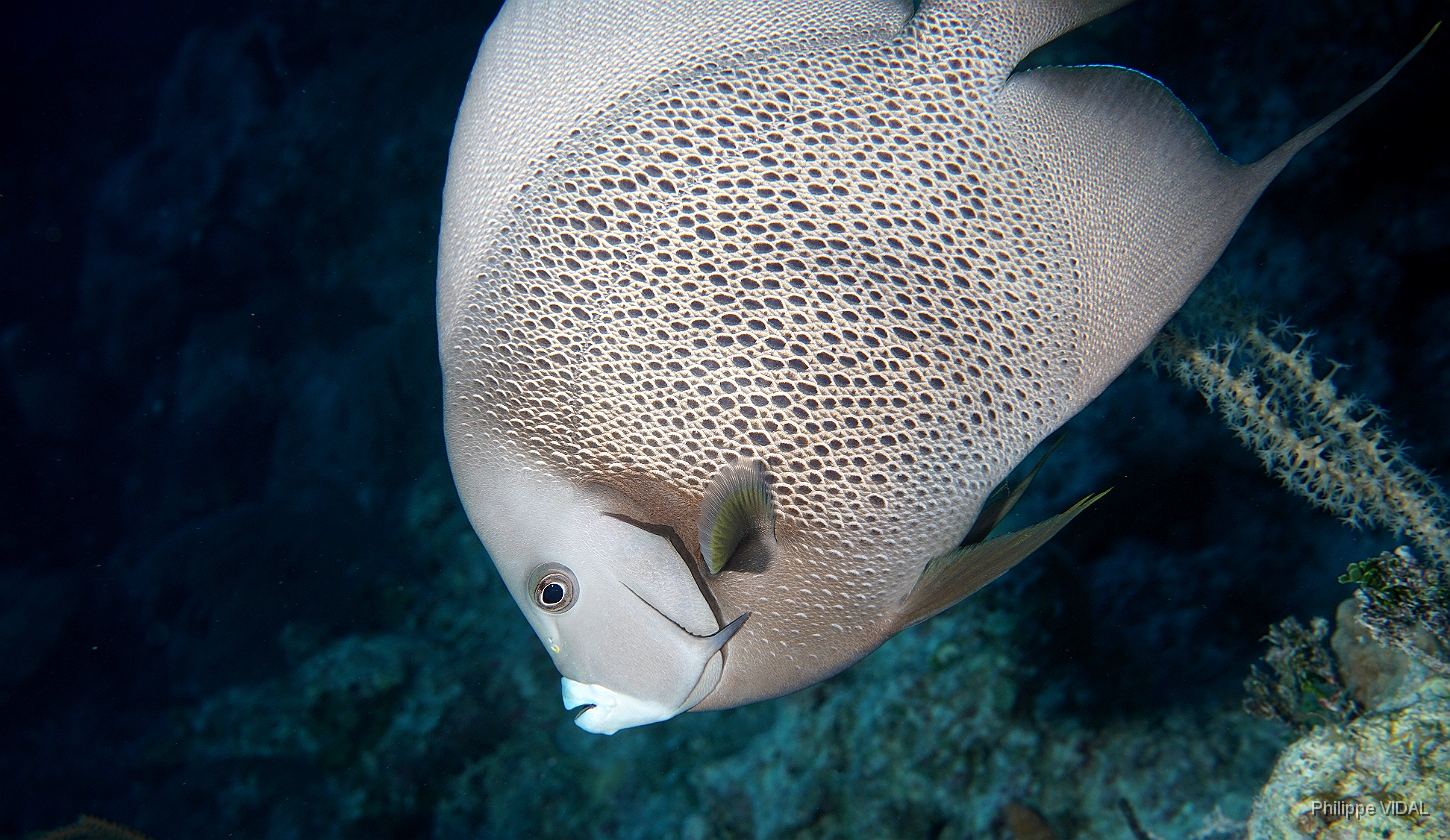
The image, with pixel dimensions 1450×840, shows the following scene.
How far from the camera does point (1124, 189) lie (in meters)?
1.25

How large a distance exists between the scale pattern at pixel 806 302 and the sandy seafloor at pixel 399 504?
2098 millimetres

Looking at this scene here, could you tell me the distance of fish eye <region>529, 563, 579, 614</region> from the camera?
1.19 m

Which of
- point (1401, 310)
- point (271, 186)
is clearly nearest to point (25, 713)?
point (271, 186)

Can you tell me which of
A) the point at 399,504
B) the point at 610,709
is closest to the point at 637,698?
the point at 610,709

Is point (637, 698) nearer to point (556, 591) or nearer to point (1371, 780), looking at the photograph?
point (556, 591)

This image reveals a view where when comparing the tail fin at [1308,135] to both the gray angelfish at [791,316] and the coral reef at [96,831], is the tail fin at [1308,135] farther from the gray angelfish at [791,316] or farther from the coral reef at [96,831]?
the coral reef at [96,831]

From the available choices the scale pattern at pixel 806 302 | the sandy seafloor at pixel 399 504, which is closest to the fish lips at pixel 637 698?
the scale pattern at pixel 806 302

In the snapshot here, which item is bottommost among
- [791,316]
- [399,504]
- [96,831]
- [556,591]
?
[96,831]

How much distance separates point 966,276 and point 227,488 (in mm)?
8975

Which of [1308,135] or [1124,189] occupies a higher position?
[1308,135]

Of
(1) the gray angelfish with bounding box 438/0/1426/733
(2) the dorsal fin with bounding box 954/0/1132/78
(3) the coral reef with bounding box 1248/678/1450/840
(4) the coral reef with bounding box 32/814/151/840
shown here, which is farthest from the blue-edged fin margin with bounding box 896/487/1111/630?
(4) the coral reef with bounding box 32/814/151/840

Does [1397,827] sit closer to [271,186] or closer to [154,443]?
[271,186]

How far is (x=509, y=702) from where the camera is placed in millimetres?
4043

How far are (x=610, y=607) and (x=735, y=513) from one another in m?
0.32
